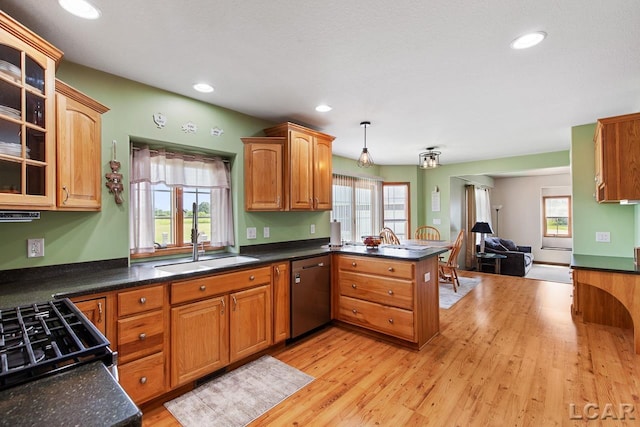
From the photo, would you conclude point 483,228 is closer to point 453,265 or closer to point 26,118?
point 453,265

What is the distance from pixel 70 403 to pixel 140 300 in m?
1.34

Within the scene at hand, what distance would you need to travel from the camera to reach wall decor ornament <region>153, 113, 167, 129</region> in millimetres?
2502

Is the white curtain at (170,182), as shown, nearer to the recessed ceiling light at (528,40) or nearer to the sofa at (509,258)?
the recessed ceiling light at (528,40)

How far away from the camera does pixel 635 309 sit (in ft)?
8.46

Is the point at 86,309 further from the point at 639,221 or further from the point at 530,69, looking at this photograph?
the point at 639,221

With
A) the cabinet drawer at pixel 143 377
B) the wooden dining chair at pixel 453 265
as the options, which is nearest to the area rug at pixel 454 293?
the wooden dining chair at pixel 453 265

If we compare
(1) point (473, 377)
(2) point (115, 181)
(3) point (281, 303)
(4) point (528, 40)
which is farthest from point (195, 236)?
(4) point (528, 40)

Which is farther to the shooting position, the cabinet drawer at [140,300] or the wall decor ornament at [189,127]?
the wall decor ornament at [189,127]

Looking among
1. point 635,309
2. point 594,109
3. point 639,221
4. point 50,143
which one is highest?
point 594,109

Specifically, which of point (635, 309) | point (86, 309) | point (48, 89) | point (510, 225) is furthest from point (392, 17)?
point (510, 225)

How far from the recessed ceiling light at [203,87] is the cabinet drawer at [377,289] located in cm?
226

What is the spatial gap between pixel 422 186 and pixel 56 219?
624 centimetres

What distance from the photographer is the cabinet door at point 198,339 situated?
2049 mm

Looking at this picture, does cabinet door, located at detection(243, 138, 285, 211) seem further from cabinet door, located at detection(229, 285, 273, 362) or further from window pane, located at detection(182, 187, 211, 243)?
cabinet door, located at detection(229, 285, 273, 362)
